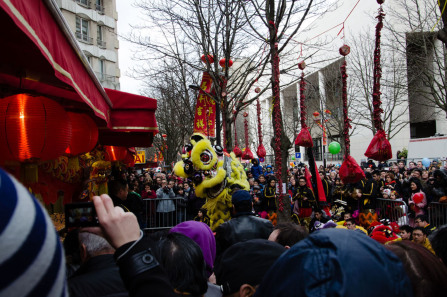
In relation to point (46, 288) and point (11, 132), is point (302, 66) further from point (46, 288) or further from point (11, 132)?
point (46, 288)

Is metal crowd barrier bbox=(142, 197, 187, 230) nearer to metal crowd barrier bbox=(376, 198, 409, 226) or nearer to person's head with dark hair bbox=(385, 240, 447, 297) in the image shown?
metal crowd barrier bbox=(376, 198, 409, 226)

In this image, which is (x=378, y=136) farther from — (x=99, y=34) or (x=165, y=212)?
(x=99, y=34)

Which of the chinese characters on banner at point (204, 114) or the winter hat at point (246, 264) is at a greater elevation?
the chinese characters on banner at point (204, 114)

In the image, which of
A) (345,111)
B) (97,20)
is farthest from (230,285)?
(97,20)

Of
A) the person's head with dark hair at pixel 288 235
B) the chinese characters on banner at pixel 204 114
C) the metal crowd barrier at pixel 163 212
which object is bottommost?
the metal crowd barrier at pixel 163 212

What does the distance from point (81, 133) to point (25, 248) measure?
3.87 meters

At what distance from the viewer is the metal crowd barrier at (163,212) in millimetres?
9289

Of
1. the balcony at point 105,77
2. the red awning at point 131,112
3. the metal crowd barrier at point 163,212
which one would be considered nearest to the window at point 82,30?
the balcony at point 105,77

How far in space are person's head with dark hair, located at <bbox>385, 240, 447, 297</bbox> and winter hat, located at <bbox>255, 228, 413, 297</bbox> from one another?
730 mm

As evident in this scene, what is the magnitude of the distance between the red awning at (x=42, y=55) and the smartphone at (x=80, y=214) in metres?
0.93

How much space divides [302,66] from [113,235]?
232 inches

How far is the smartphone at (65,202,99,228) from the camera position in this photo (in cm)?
169

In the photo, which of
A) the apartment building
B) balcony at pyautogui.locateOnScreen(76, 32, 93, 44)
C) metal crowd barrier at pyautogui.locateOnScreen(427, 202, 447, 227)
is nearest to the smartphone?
metal crowd barrier at pyautogui.locateOnScreen(427, 202, 447, 227)

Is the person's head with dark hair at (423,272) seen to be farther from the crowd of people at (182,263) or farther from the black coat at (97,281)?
the black coat at (97,281)
